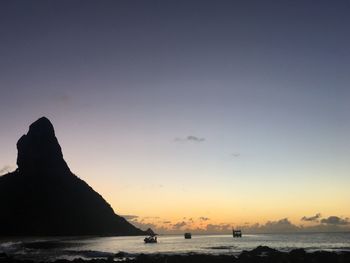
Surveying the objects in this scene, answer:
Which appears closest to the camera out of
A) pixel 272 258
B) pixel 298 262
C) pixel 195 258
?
pixel 298 262

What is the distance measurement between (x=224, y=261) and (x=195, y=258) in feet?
15.3

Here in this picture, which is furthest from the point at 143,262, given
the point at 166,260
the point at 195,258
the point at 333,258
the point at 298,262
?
the point at 333,258

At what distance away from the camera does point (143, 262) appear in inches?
2256

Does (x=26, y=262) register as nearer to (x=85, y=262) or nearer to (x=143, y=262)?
(x=85, y=262)

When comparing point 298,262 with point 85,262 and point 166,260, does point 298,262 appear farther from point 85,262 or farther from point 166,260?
point 85,262

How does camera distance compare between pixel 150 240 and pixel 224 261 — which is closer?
pixel 224 261

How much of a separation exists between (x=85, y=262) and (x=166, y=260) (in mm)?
11272

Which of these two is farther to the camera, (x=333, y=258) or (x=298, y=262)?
(x=333, y=258)

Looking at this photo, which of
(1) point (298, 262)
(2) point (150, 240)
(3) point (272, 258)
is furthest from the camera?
(2) point (150, 240)

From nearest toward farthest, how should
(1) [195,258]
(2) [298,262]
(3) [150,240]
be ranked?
(2) [298,262] → (1) [195,258] → (3) [150,240]

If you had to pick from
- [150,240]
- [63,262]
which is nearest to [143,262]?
[63,262]

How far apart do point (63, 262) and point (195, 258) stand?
1798cm

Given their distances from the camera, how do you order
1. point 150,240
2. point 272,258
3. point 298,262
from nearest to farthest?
point 298,262 → point 272,258 → point 150,240

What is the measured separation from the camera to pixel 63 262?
59469 millimetres
